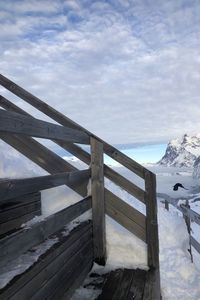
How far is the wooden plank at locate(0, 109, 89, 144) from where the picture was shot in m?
2.50

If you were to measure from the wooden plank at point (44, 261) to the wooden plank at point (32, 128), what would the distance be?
39.8 inches

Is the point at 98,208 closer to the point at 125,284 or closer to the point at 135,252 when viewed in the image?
the point at 135,252

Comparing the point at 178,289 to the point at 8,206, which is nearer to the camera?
the point at 8,206

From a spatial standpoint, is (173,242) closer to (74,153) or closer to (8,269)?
(74,153)

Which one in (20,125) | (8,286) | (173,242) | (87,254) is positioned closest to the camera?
(8,286)

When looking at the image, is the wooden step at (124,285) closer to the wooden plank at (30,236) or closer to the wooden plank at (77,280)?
the wooden plank at (77,280)

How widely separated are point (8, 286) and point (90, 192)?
8.35 ft

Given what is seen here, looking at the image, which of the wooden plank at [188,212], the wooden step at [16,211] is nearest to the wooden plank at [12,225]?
the wooden step at [16,211]

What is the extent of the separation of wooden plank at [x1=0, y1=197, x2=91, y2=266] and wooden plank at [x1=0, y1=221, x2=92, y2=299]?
6.3 inches

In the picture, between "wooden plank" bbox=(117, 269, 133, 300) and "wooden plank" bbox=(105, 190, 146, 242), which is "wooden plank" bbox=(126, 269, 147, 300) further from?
"wooden plank" bbox=(105, 190, 146, 242)

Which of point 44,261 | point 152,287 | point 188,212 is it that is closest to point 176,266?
point 188,212

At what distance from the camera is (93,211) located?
4949mm

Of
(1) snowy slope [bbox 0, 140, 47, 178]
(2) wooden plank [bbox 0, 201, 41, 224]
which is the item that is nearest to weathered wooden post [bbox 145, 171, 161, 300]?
(2) wooden plank [bbox 0, 201, 41, 224]

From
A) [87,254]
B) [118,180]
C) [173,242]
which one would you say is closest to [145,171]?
[118,180]
